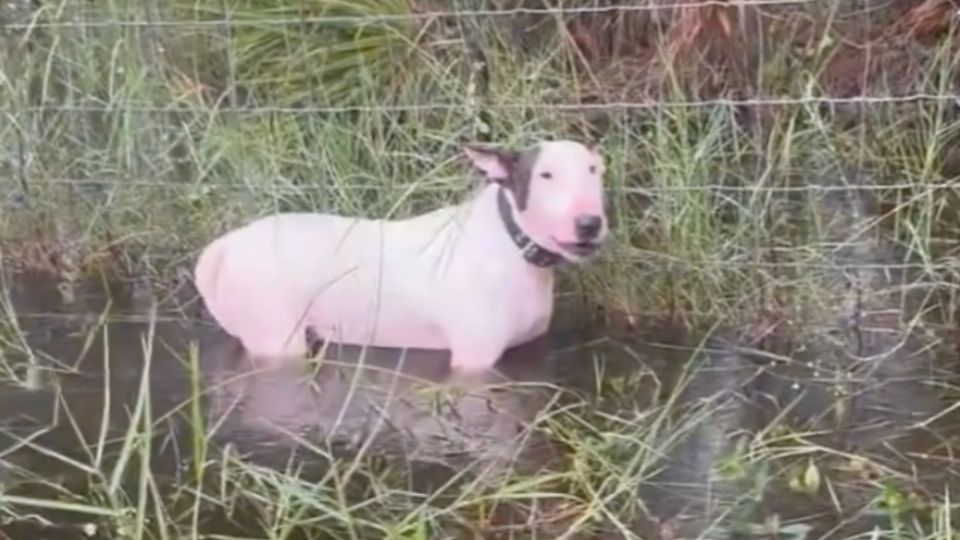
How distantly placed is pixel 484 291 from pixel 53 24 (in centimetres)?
140

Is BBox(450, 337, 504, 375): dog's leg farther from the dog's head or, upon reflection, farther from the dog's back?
the dog's head

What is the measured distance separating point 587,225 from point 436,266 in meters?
0.27

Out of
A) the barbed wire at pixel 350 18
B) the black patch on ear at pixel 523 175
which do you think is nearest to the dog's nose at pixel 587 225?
the black patch on ear at pixel 523 175

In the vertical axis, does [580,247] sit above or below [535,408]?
above

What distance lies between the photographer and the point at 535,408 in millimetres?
2486

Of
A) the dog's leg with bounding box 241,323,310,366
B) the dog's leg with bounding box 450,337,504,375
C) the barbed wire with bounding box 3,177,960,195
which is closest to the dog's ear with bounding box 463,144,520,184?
the dog's leg with bounding box 450,337,504,375

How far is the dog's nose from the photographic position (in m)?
2.58

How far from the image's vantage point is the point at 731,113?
321 centimetres

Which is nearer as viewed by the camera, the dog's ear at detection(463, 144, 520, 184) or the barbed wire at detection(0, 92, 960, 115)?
the dog's ear at detection(463, 144, 520, 184)

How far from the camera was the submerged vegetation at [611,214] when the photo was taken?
79.4 inches

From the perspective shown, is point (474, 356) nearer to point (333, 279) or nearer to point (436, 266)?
point (436, 266)

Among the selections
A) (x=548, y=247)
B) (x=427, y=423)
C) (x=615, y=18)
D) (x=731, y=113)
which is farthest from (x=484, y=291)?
(x=615, y=18)

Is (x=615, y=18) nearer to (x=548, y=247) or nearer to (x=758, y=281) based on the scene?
(x=758, y=281)

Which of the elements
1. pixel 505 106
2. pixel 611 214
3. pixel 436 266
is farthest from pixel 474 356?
pixel 505 106
